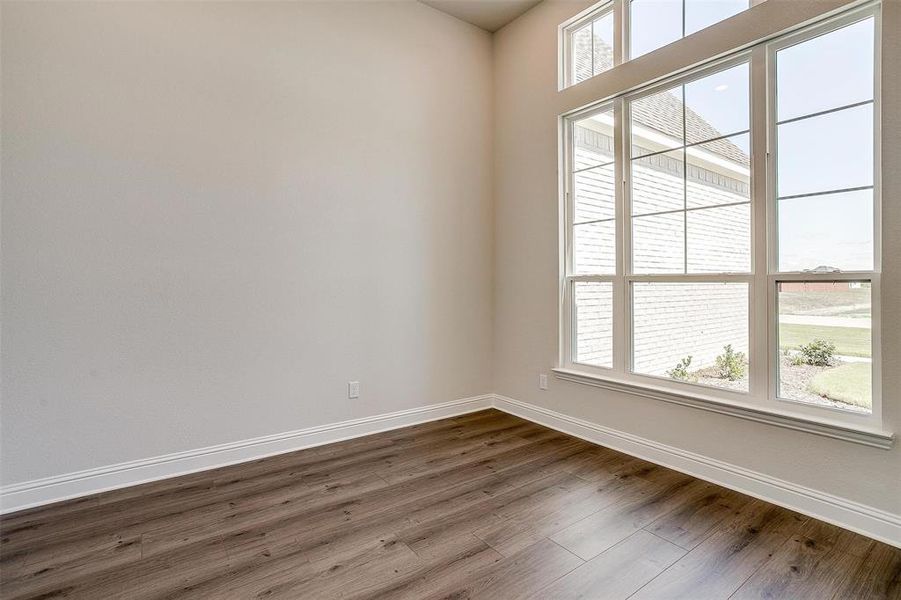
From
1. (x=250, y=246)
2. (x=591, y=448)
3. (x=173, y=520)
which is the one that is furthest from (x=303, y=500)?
(x=591, y=448)

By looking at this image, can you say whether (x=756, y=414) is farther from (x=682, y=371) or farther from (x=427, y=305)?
(x=427, y=305)

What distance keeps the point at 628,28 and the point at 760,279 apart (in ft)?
6.43

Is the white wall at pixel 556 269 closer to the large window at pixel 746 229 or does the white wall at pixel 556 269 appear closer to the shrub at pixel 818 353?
the large window at pixel 746 229

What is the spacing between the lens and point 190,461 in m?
2.71

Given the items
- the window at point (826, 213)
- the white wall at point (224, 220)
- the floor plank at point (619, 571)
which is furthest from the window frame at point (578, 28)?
the floor plank at point (619, 571)

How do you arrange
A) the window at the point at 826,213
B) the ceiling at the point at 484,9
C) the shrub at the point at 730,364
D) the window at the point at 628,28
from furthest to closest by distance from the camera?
1. the ceiling at the point at 484,9
2. the window at the point at 628,28
3. the shrub at the point at 730,364
4. the window at the point at 826,213

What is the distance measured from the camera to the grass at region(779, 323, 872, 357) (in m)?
2.06

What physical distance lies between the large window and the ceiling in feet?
3.89

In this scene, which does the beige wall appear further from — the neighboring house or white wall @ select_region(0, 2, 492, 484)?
the neighboring house

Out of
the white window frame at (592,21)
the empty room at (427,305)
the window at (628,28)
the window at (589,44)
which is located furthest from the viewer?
the window at (589,44)

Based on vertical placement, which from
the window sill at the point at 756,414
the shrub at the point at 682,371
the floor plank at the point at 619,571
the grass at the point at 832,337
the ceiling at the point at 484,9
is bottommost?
the floor plank at the point at 619,571

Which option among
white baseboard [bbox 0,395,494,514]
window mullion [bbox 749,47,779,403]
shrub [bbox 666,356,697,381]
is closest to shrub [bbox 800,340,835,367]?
window mullion [bbox 749,47,779,403]

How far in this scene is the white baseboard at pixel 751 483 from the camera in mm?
1975

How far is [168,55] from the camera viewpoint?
2.62m
